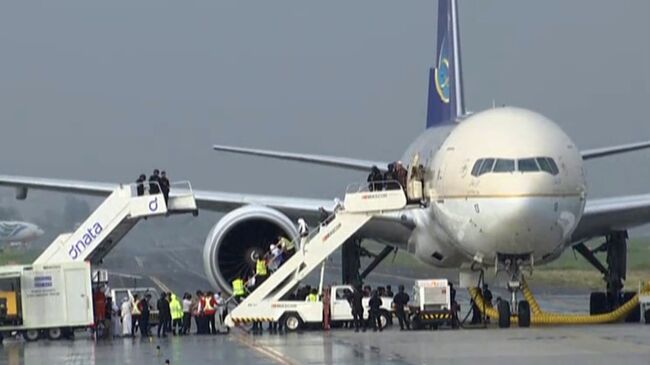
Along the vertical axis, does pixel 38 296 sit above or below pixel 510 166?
below

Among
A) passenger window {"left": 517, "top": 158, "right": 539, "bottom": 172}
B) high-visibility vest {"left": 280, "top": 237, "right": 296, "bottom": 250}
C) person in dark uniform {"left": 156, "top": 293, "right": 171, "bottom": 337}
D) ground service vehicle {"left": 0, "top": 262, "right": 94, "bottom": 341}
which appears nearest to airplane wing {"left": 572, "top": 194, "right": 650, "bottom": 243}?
passenger window {"left": 517, "top": 158, "right": 539, "bottom": 172}

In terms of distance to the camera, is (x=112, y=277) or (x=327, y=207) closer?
(x=327, y=207)

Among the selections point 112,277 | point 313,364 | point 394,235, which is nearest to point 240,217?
point 394,235

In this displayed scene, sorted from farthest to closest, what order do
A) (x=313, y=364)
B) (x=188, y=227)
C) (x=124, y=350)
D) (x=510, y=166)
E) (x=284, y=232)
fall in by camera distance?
(x=188, y=227) → (x=284, y=232) → (x=510, y=166) → (x=124, y=350) → (x=313, y=364)

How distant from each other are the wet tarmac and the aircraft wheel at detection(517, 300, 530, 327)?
0.77m

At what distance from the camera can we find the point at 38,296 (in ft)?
107

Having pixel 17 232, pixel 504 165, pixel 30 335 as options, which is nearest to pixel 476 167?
pixel 504 165

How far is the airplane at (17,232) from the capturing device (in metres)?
108

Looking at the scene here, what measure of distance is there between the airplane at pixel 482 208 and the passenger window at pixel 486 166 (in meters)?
0.02

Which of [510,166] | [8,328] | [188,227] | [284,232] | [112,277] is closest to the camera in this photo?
[510,166]

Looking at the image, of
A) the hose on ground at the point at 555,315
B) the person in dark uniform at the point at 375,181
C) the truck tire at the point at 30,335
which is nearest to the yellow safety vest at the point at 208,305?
the truck tire at the point at 30,335

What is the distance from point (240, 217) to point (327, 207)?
2.73 meters

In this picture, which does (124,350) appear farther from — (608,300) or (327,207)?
(608,300)

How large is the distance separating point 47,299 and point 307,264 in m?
5.42
